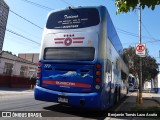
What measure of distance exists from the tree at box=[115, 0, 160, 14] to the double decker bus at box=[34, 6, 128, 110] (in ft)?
10.6

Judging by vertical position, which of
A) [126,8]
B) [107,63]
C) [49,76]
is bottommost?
[49,76]

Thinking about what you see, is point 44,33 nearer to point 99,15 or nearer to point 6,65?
point 99,15

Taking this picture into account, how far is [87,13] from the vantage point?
988 cm

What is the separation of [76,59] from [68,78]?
79cm

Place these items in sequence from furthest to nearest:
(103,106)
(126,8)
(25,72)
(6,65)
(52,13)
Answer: (25,72) < (6,65) < (52,13) < (103,106) < (126,8)

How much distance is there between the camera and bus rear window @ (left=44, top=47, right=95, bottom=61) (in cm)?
A: 926

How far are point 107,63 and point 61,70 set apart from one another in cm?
189

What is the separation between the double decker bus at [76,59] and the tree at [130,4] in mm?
3223

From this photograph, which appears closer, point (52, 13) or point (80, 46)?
point (80, 46)

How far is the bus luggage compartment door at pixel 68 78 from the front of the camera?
9.07m

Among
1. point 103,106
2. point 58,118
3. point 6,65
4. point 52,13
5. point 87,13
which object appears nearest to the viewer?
point 58,118

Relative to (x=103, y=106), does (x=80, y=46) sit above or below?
above

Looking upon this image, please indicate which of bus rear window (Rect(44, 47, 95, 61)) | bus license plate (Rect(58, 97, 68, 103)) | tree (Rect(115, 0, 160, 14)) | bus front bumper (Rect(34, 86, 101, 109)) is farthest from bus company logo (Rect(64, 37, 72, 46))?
tree (Rect(115, 0, 160, 14))

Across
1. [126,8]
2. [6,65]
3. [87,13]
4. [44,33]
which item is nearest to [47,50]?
[44,33]
